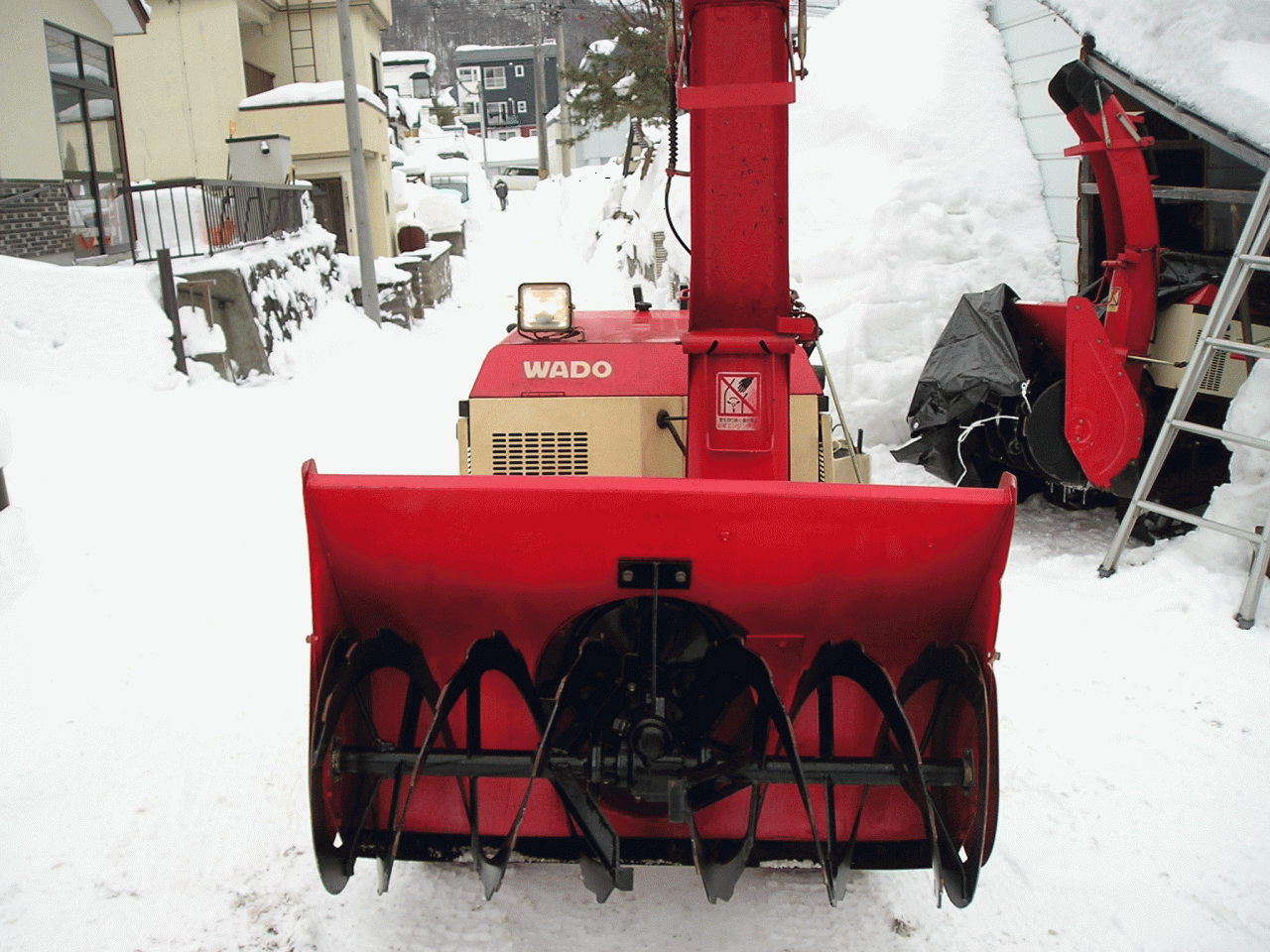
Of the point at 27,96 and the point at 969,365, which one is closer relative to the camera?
the point at 969,365

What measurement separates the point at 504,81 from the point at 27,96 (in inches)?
2844

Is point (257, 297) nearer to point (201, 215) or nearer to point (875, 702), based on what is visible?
point (201, 215)

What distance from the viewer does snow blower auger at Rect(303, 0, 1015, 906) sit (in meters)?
2.40

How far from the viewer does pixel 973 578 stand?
2559 mm

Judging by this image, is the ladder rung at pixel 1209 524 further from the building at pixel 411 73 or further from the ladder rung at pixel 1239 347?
the building at pixel 411 73

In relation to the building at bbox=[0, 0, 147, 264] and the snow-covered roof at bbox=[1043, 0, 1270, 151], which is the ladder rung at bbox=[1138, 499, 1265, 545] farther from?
the building at bbox=[0, 0, 147, 264]

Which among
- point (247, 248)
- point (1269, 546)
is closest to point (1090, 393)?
point (1269, 546)

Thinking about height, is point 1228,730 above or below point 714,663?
below

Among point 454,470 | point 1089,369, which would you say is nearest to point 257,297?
point 454,470

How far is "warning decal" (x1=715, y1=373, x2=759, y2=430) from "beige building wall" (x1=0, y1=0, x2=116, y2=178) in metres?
11.4

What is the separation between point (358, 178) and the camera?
1494 cm

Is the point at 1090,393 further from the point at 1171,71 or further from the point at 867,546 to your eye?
the point at 867,546

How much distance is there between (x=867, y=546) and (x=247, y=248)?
11.6m

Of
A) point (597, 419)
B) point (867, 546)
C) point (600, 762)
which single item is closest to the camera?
point (600, 762)
